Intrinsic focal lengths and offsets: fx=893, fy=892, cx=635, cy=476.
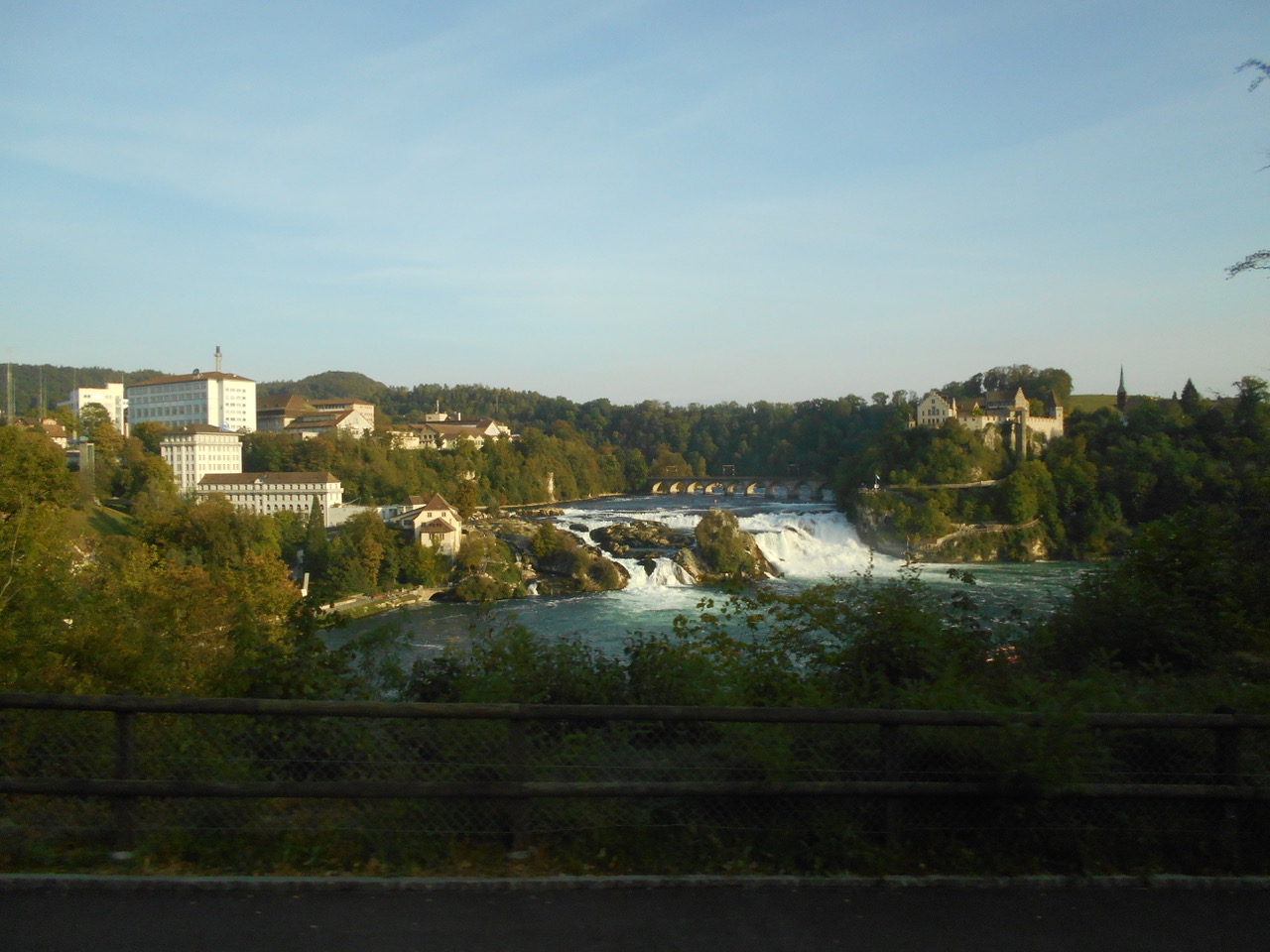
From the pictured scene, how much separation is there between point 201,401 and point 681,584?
216 feet

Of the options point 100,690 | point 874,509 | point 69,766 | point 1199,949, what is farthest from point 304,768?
point 874,509

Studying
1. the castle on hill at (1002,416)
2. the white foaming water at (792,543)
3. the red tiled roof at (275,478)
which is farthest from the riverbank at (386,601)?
the castle on hill at (1002,416)

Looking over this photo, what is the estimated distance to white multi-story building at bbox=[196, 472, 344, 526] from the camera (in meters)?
52.2

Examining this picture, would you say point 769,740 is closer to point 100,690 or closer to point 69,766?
point 69,766

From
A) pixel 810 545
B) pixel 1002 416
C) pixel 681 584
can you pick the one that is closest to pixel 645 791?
pixel 681 584

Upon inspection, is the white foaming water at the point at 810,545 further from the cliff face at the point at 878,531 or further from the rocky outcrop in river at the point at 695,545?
the rocky outcrop in river at the point at 695,545

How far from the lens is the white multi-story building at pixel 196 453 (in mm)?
61562

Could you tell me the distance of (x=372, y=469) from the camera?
59.3m

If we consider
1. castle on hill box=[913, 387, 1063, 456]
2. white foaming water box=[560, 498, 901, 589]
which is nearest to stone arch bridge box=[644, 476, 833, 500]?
castle on hill box=[913, 387, 1063, 456]

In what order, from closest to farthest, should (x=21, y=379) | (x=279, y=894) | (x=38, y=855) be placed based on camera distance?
(x=279, y=894), (x=38, y=855), (x=21, y=379)

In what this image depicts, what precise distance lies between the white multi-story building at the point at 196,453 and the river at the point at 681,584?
29922 millimetres

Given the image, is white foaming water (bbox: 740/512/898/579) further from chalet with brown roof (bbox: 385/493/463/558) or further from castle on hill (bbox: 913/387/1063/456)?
castle on hill (bbox: 913/387/1063/456)

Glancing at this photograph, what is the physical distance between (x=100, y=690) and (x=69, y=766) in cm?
401

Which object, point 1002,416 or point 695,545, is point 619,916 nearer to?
point 695,545
